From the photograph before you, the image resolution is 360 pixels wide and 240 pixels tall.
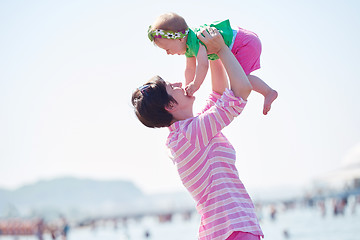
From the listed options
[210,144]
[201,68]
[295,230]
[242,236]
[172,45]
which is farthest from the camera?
[295,230]

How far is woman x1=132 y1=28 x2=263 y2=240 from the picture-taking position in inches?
96.6

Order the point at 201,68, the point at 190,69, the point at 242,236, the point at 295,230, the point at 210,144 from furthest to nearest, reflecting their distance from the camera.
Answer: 1. the point at 295,230
2. the point at 190,69
3. the point at 201,68
4. the point at 210,144
5. the point at 242,236

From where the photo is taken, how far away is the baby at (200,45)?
269 cm

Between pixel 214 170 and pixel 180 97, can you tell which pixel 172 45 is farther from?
pixel 214 170

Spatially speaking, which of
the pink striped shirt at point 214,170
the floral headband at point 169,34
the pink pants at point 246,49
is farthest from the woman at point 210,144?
the pink pants at point 246,49

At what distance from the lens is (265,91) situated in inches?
113

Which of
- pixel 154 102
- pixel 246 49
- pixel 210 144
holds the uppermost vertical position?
pixel 246 49

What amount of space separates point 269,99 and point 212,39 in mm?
526

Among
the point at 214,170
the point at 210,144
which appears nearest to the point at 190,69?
the point at 210,144

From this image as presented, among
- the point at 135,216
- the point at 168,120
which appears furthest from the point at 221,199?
the point at 135,216

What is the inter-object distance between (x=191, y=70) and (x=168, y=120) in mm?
470

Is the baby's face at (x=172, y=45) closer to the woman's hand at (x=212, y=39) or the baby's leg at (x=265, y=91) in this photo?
the woman's hand at (x=212, y=39)

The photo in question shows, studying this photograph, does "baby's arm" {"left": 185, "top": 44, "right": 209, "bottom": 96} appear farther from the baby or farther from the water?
the water

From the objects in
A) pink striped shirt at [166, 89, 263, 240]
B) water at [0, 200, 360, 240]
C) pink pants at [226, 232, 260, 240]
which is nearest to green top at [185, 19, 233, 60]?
pink striped shirt at [166, 89, 263, 240]
